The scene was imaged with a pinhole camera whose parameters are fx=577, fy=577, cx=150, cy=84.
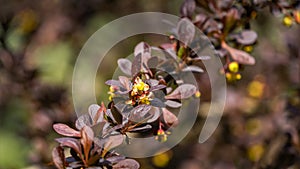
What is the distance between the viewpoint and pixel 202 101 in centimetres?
189

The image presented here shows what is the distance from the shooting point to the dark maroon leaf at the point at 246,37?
1.23 meters

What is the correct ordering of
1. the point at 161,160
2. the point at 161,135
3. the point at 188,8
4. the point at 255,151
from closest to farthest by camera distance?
→ the point at 161,135
the point at 188,8
the point at 161,160
the point at 255,151

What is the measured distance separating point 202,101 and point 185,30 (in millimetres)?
778

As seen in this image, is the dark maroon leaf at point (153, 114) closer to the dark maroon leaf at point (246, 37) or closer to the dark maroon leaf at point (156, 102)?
the dark maroon leaf at point (156, 102)

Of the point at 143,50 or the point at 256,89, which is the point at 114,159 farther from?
the point at 256,89

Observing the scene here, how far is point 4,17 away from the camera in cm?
184

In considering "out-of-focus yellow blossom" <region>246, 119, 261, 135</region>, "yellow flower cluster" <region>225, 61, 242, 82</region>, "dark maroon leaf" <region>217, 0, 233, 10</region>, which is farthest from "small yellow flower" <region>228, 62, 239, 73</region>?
"out-of-focus yellow blossom" <region>246, 119, 261, 135</region>

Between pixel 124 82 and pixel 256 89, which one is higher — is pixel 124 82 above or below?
above

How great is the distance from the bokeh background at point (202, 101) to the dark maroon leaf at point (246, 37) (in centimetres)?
36

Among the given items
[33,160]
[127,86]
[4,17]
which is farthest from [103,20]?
[127,86]

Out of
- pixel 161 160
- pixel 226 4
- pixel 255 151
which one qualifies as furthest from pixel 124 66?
pixel 255 151

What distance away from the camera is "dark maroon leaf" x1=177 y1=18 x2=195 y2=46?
113 cm

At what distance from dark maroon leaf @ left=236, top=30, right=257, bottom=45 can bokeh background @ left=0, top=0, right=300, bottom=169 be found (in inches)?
14.2

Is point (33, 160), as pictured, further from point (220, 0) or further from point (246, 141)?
point (220, 0)
